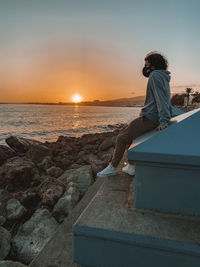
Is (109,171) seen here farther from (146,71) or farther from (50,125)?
(50,125)

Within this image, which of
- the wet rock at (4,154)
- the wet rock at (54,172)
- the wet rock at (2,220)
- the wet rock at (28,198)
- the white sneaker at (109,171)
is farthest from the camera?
the wet rock at (4,154)

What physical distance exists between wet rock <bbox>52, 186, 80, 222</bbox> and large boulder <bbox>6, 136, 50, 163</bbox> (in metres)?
4.30

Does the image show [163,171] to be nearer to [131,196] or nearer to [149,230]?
[149,230]

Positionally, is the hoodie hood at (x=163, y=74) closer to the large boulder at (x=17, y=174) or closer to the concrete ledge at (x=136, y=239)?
the concrete ledge at (x=136, y=239)

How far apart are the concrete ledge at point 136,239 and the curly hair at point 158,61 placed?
6.30 ft

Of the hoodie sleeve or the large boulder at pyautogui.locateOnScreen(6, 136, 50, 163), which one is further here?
the large boulder at pyautogui.locateOnScreen(6, 136, 50, 163)

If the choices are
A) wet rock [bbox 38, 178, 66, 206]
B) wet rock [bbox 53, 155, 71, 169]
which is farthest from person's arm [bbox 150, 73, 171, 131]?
wet rock [bbox 53, 155, 71, 169]

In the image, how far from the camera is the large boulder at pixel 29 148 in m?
7.81

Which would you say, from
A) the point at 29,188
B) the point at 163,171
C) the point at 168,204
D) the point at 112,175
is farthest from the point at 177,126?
the point at 29,188

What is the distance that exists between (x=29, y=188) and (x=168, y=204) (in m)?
3.84

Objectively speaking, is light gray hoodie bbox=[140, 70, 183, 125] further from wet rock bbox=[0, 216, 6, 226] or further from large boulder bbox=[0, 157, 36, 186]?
large boulder bbox=[0, 157, 36, 186]

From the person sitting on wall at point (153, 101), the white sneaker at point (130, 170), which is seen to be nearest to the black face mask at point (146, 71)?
the person sitting on wall at point (153, 101)

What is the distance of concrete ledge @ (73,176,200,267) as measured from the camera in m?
1.53

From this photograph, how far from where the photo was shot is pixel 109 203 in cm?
220
